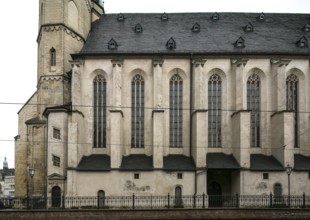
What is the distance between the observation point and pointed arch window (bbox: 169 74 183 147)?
4106 centimetres

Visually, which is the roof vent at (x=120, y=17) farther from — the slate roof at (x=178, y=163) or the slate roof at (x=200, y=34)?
the slate roof at (x=178, y=163)

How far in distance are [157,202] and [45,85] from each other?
14.9 meters

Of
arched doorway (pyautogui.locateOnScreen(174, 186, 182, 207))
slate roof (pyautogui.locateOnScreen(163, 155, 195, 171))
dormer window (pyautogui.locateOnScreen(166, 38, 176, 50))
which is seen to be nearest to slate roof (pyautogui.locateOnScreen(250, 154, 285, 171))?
slate roof (pyautogui.locateOnScreen(163, 155, 195, 171))

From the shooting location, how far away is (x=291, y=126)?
128 ft

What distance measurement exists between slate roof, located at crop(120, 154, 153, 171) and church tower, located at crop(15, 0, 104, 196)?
719 cm

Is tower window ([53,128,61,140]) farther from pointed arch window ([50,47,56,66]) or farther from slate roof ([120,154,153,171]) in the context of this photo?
pointed arch window ([50,47,56,66])

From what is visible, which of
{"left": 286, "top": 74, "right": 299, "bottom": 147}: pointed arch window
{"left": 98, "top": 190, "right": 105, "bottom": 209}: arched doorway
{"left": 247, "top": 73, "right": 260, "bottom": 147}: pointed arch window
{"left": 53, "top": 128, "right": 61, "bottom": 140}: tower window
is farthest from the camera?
{"left": 286, "top": 74, "right": 299, "bottom": 147}: pointed arch window

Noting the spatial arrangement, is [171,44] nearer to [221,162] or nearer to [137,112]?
[137,112]

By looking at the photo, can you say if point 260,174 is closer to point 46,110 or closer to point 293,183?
point 293,183

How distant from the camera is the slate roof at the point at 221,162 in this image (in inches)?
1503

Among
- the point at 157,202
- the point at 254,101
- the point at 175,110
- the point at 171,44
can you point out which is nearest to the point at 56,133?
the point at 157,202

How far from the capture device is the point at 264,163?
39312mm

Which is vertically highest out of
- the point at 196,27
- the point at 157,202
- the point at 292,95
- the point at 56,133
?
the point at 196,27

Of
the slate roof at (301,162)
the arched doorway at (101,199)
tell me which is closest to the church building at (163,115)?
the slate roof at (301,162)
